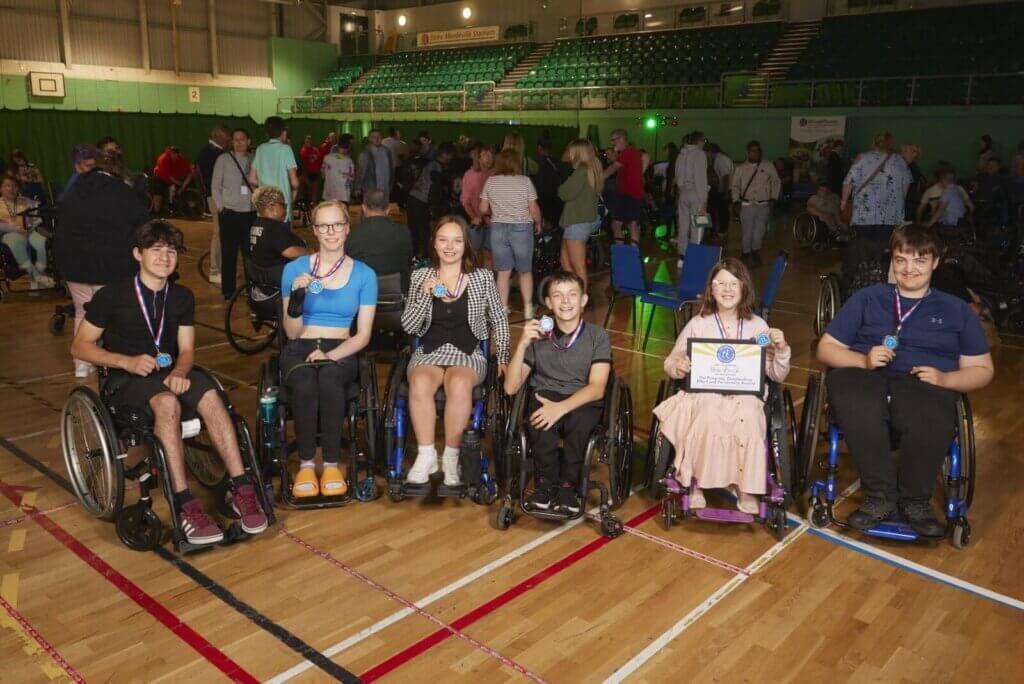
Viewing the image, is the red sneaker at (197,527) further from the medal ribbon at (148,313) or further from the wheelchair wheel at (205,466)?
the medal ribbon at (148,313)

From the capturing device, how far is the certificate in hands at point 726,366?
2.81 metres

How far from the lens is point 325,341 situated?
10.3ft

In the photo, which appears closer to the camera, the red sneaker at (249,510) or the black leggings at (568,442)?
the red sneaker at (249,510)

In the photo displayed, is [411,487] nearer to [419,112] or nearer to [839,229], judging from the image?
[839,229]

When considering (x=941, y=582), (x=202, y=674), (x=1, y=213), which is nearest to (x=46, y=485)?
(x=202, y=674)

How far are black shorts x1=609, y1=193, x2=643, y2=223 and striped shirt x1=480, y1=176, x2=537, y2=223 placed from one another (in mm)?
2965

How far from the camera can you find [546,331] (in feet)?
9.37

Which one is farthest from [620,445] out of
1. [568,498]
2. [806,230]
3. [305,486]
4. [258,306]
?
[806,230]

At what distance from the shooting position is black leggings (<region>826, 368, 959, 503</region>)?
108 inches

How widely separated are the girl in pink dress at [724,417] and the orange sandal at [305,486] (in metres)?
1.30

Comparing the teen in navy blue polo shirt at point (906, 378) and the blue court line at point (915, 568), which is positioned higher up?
the teen in navy blue polo shirt at point (906, 378)

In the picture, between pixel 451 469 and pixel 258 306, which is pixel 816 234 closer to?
pixel 258 306

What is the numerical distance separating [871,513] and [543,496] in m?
1.13

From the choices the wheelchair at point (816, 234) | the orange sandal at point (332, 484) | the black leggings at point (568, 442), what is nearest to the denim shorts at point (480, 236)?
the orange sandal at point (332, 484)
